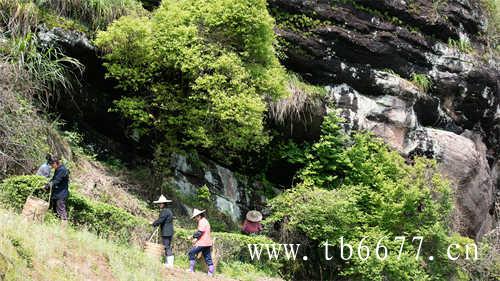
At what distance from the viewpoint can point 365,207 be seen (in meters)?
17.4

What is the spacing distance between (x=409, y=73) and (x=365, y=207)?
17.9 ft

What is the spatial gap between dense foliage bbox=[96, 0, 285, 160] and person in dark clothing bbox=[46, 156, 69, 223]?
400 cm

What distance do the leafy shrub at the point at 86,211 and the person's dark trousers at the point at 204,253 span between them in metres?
1.02

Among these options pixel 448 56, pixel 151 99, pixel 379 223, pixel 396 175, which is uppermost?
pixel 448 56

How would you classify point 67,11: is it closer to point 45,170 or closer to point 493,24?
point 45,170

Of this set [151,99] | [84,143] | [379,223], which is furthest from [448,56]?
[84,143]

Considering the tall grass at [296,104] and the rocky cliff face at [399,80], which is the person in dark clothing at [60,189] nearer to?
the rocky cliff face at [399,80]

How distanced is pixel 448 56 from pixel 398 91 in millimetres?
2686

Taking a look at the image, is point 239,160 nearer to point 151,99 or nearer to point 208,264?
point 151,99

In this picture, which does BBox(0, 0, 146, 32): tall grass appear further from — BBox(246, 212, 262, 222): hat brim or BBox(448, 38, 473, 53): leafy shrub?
BBox(448, 38, 473, 53): leafy shrub

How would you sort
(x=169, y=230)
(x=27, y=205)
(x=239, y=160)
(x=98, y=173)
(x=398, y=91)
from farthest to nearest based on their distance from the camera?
(x=398, y=91)
(x=239, y=160)
(x=98, y=173)
(x=169, y=230)
(x=27, y=205)

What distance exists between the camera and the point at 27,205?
10258 millimetres

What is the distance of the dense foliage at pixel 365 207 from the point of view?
1545 centimetres

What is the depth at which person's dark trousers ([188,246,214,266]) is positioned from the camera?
11602 mm
